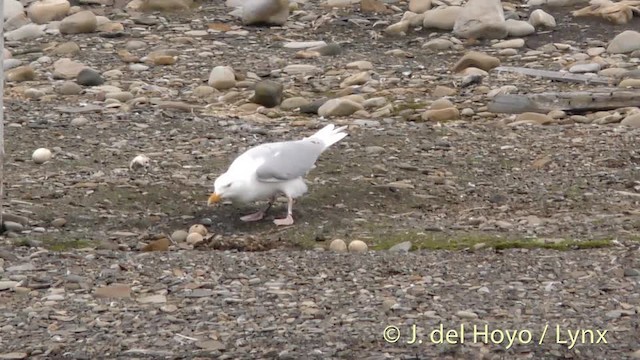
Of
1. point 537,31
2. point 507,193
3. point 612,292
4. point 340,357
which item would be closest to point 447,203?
point 507,193

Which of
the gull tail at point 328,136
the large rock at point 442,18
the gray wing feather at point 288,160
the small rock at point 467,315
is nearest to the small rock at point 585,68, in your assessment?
the large rock at point 442,18

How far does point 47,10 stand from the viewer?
14617 millimetres

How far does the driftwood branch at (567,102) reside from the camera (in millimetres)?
10906

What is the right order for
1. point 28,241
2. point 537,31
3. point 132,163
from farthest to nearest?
1. point 537,31
2. point 132,163
3. point 28,241

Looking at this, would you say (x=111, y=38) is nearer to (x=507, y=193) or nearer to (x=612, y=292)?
(x=507, y=193)

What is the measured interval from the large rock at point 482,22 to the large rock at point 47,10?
4232 mm

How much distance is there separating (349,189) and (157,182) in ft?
4.16

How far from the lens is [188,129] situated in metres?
10.4

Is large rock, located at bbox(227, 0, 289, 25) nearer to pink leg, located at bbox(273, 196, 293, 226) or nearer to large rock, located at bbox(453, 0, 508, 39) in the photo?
large rock, located at bbox(453, 0, 508, 39)

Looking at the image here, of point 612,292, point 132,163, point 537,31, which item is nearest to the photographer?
point 612,292

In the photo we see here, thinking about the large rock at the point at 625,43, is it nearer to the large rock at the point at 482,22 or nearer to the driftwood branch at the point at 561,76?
the driftwood branch at the point at 561,76

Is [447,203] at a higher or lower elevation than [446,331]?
lower

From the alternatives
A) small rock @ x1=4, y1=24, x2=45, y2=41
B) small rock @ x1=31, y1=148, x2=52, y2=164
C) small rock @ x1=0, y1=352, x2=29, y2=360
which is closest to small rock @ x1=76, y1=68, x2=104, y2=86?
small rock @ x1=4, y1=24, x2=45, y2=41

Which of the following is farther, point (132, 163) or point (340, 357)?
point (132, 163)
